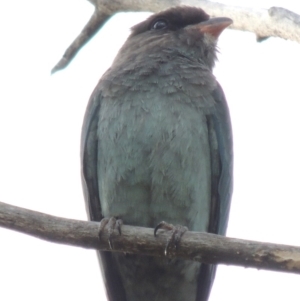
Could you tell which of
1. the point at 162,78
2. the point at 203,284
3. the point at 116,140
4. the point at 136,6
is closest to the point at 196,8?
the point at 136,6

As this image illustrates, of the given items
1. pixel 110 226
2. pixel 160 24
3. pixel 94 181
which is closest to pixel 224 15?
pixel 160 24

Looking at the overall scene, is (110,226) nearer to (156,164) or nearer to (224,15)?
(156,164)

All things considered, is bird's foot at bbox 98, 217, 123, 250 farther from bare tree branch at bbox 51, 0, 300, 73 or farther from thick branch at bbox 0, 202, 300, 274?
bare tree branch at bbox 51, 0, 300, 73

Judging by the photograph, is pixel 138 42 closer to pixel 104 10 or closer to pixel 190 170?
pixel 104 10

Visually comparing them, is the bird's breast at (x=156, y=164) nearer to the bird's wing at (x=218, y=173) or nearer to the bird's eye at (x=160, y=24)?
the bird's wing at (x=218, y=173)

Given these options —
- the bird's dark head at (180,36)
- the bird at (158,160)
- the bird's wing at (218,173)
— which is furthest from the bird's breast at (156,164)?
the bird's dark head at (180,36)

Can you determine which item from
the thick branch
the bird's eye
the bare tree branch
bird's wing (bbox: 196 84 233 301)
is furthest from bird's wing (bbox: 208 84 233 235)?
the thick branch
